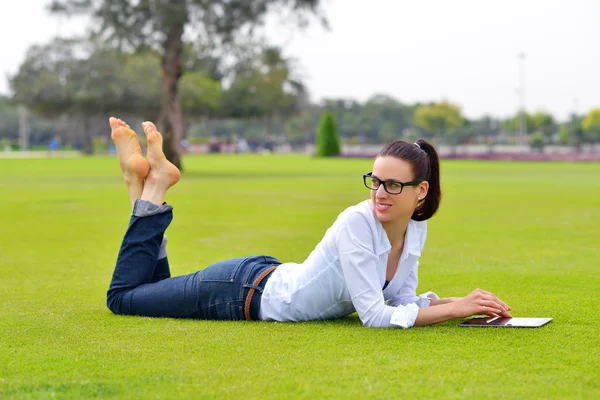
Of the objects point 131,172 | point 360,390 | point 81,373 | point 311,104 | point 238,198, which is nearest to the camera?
point 360,390

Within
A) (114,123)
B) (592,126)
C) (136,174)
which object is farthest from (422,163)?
(592,126)

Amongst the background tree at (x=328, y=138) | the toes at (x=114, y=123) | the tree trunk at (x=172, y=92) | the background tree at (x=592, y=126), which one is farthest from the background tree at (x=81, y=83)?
the toes at (x=114, y=123)

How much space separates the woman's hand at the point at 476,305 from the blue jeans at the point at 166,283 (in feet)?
3.28

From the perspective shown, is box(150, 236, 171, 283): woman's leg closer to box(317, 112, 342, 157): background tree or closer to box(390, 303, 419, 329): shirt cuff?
box(390, 303, 419, 329): shirt cuff

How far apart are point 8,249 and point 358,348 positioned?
5868 millimetres

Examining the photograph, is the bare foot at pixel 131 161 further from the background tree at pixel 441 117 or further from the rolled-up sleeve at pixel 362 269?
the background tree at pixel 441 117

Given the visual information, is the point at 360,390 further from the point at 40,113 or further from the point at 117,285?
the point at 40,113

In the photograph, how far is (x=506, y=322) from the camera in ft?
14.7

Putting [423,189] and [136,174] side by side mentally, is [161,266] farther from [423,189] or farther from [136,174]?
[423,189]

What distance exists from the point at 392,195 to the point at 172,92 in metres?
28.2

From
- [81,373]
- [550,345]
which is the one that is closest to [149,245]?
[81,373]

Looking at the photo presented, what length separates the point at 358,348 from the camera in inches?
156

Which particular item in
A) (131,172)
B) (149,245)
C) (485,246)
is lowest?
(485,246)

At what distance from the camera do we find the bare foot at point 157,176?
194 inches
